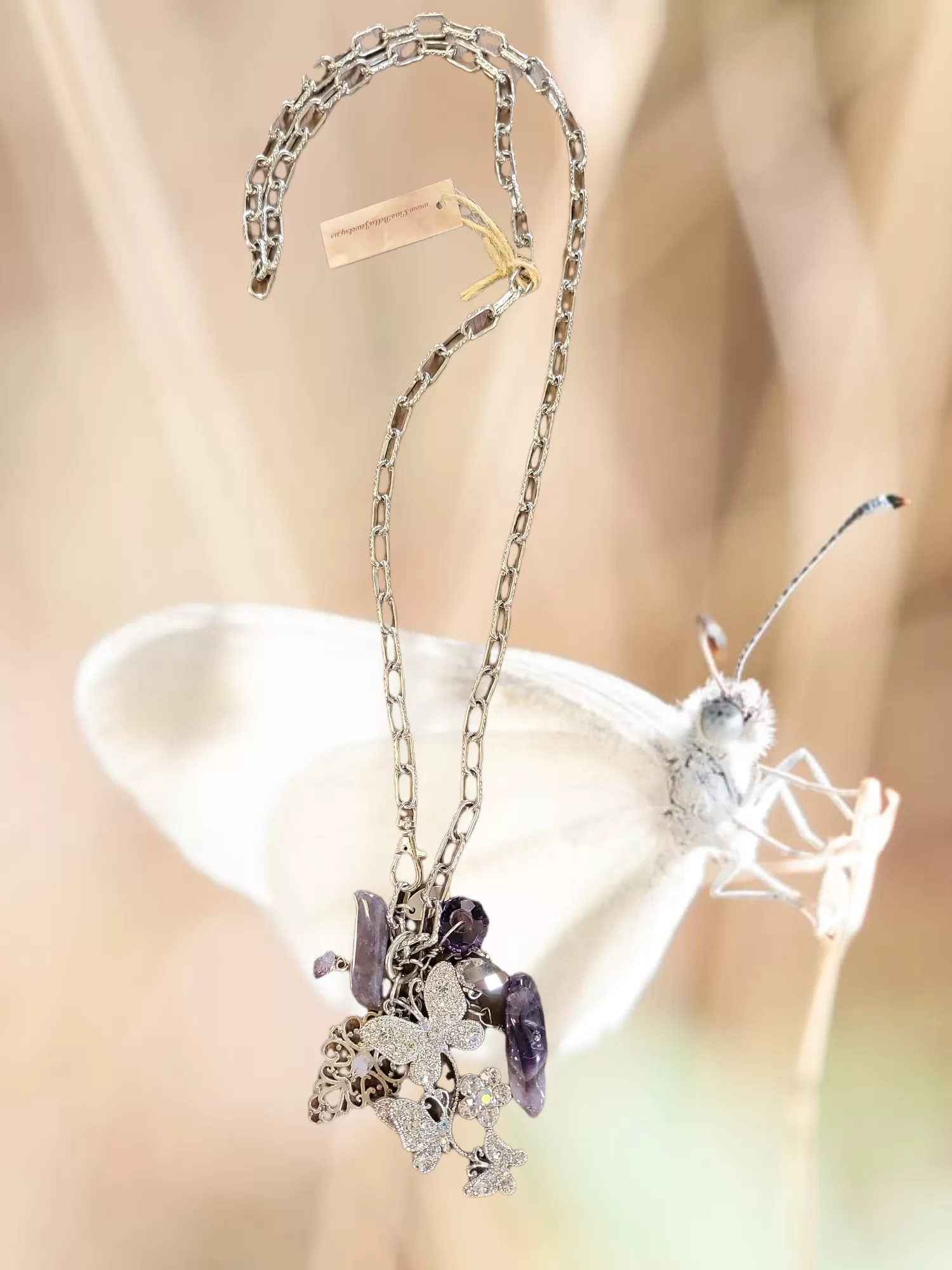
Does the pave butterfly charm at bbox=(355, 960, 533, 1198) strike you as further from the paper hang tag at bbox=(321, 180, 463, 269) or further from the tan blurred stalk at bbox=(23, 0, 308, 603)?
Result: the paper hang tag at bbox=(321, 180, 463, 269)

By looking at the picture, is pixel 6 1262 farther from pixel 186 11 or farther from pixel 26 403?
pixel 186 11

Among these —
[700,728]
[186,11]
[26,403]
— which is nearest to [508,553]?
[700,728]

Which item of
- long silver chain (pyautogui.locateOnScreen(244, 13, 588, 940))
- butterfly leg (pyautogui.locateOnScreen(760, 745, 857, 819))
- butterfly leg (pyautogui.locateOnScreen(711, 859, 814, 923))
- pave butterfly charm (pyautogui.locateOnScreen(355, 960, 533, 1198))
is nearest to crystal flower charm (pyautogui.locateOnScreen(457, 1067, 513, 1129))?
pave butterfly charm (pyautogui.locateOnScreen(355, 960, 533, 1198))

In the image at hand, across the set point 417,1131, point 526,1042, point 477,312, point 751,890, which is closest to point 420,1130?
point 417,1131

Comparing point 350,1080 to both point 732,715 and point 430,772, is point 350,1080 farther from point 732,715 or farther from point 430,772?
point 732,715

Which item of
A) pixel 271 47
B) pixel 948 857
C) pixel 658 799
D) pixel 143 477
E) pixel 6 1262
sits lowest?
pixel 6 1262

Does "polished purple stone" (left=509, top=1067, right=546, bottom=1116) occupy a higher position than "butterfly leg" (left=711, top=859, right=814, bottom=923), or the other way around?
"butterfly leg" (left=711, top=859, right=814, bottom=923)
